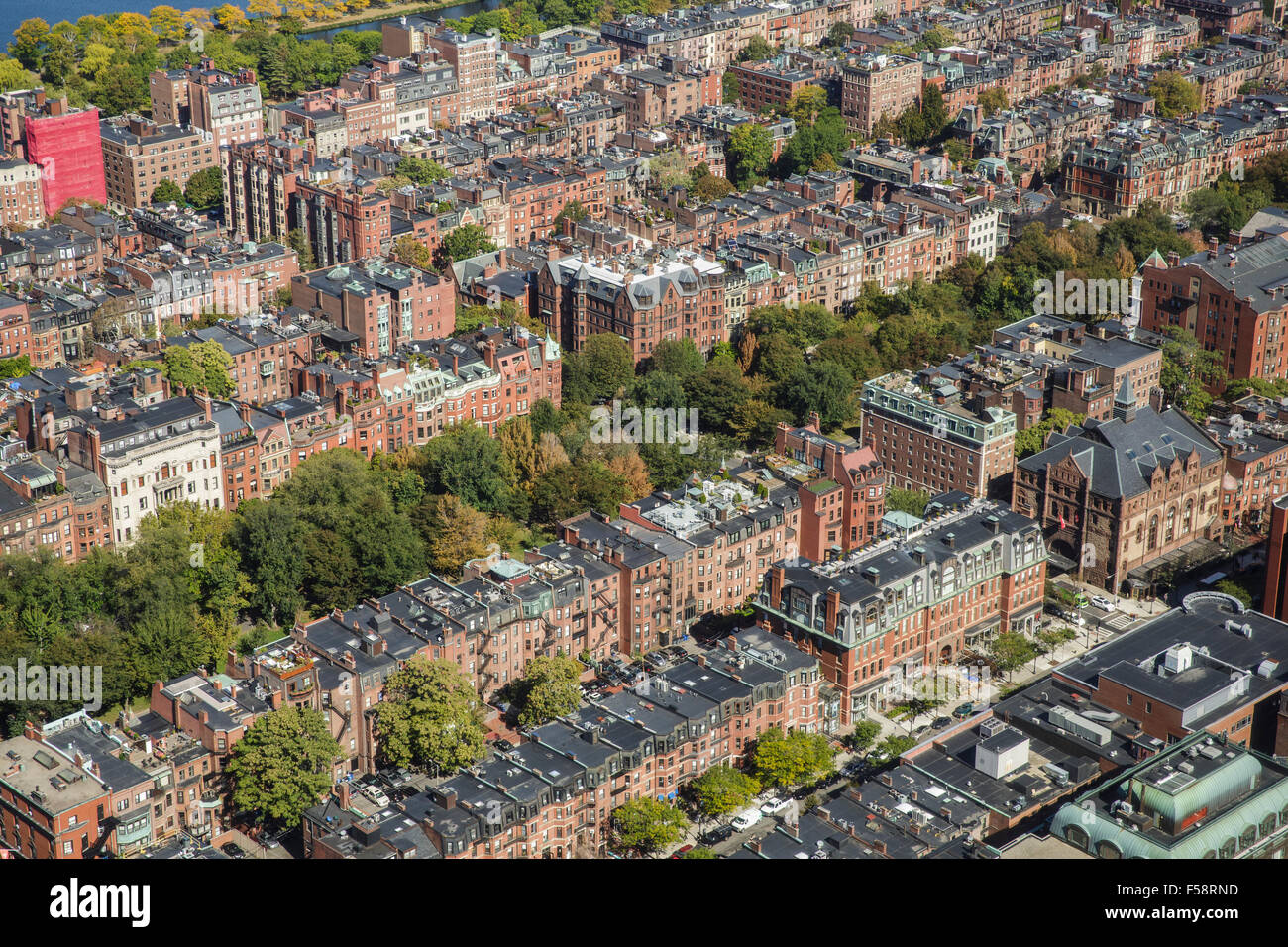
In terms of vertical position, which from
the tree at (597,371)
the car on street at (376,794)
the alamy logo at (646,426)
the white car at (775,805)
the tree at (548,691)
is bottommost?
the white car at (775,805)

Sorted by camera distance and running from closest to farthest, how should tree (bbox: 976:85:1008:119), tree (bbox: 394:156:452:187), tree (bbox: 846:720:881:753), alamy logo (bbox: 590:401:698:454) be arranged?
1. tree (bbox: 846:720:881:753)
2. alamy logo (bbox: 590:401:698:454)
3. tree (bbox: 394:156:452:187)
4. tree (bbox: 976:85:1008:119)

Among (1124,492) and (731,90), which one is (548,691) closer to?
(1124,492)

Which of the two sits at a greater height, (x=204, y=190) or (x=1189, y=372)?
(x=204, y=190)

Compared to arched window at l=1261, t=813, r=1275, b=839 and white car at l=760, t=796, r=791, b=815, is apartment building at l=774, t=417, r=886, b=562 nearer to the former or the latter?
white car at l=760, t=796, r=791, b=815

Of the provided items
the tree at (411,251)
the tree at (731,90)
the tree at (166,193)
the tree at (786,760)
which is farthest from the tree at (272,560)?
the tree at (731,90)

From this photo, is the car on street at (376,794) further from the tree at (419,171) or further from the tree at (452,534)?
the tree at (419,171)

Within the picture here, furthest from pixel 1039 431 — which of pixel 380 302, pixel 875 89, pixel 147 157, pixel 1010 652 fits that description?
pixel 147 157

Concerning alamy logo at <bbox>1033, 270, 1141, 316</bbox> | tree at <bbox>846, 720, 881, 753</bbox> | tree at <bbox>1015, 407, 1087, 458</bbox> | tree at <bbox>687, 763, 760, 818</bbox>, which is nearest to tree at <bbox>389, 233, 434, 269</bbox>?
alamy logo at <bbox>1033, 270, 1141, 316</bbox>
